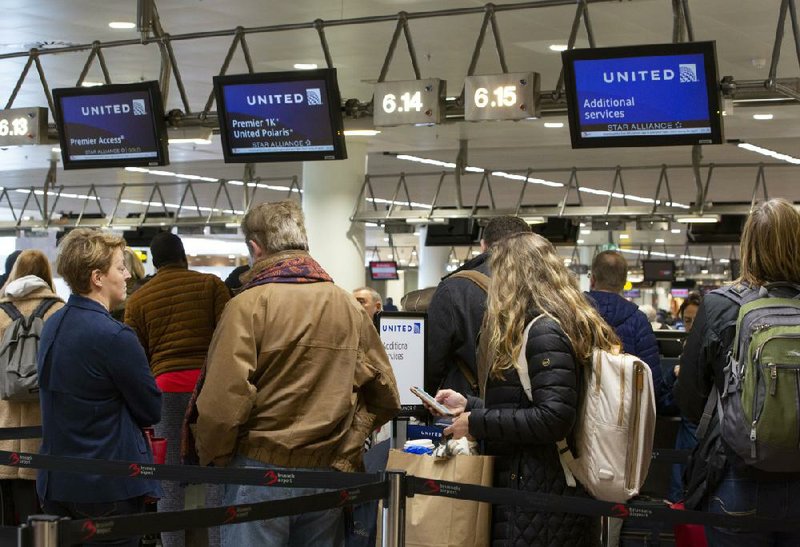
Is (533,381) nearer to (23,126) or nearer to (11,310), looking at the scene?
(11,310)

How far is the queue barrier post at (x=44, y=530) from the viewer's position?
3148mm

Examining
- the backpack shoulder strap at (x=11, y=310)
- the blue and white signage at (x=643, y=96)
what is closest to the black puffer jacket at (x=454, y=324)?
the backpack shoulder strap at (x=11, y=310)

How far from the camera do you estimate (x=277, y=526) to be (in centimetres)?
386

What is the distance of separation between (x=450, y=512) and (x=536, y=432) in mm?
499

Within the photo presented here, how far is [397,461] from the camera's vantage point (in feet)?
13.8

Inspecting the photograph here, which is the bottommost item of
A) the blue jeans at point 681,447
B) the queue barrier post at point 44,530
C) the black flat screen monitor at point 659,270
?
the black flat screen monitor at point 659,270

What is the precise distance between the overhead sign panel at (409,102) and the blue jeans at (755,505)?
6.26 metres

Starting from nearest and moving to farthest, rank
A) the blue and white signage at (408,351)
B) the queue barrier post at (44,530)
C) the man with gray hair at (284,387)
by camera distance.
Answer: the queue barrier post at (44,530)
the man with gray hair at (284,387)
the blue and white signage at (408,351)

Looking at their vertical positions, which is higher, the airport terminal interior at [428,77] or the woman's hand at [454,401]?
the airport terminal interior at [428,77]

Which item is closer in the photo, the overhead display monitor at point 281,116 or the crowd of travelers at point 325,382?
the crowd of travelers at point 325,382

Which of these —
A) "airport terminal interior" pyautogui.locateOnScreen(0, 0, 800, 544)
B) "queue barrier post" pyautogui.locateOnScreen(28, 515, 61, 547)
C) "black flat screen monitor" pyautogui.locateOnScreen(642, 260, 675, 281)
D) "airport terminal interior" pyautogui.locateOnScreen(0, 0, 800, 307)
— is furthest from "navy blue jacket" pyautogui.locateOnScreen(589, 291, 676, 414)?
"black flat screen monitor" pyautogui.locateOnScreen(642, 260, 675, 281)

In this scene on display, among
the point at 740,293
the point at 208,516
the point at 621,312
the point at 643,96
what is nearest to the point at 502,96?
the point at 643,96

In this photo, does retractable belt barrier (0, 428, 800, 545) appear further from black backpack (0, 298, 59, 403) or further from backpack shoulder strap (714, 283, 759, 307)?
black backpack (0, 298, 59, 403)

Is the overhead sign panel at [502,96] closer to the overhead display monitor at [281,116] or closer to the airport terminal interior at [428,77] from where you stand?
the airport terminal interior at [428,77]
